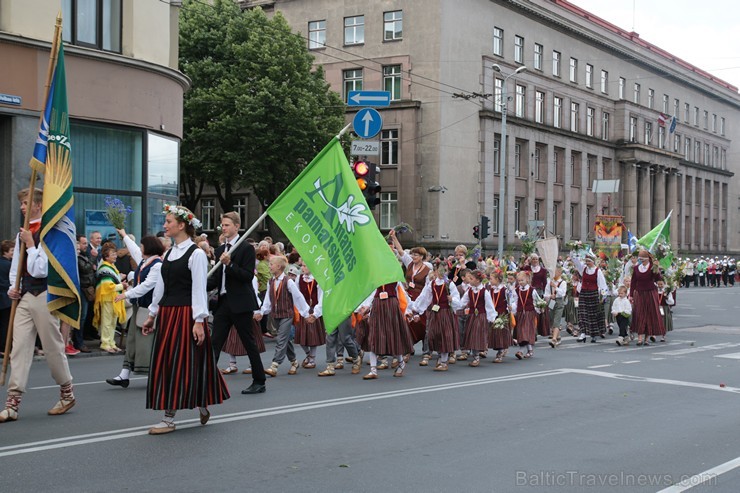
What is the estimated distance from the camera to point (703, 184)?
79812 mm

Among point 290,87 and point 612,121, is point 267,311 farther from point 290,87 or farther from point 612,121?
point 612,121

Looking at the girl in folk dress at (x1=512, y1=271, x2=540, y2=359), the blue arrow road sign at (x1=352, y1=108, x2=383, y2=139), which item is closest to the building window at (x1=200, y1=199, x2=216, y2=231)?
the blue arrow road sign at (x1=352, y1=108, x2=383, y2=139)

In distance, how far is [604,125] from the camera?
62312mm

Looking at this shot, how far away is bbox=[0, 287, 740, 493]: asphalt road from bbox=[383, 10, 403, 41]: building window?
3695cm

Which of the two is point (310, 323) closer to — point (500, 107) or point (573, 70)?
→ point (500, 107)

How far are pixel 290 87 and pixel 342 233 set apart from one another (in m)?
30.3

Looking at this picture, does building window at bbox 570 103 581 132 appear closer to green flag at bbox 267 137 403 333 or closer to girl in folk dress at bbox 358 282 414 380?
girl in folk dress at bbox 358 282 414 380

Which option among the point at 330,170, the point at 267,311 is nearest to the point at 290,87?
the point at 267,311

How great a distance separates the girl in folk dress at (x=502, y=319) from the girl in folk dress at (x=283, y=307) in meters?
3.56

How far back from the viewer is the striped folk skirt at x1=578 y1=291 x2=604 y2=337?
1964cm

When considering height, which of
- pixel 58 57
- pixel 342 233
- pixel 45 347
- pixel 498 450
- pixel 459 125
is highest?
pixel 459 125

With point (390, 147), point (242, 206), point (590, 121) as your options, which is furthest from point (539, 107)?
point (242, 206)

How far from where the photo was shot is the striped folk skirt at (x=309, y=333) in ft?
44.6

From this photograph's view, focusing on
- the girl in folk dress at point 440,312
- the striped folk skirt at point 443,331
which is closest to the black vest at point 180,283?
the girl in folk dress at point 440,312
